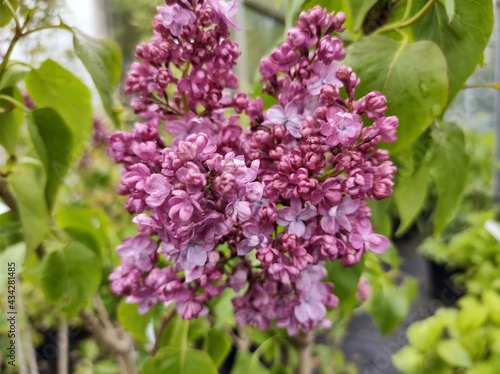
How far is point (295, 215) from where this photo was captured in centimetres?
32

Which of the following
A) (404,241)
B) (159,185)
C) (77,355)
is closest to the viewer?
(159,185)

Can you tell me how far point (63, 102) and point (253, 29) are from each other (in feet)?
4.41

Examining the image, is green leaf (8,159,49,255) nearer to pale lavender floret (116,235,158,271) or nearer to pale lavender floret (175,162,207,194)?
pale lavender floret (116,235,158,271)

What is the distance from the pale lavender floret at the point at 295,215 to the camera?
318 mm

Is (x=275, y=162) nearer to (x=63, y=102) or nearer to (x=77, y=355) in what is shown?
(x=63, y=102)

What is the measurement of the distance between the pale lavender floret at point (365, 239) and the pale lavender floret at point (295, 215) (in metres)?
0.03

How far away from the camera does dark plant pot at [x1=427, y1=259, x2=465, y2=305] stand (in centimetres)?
165

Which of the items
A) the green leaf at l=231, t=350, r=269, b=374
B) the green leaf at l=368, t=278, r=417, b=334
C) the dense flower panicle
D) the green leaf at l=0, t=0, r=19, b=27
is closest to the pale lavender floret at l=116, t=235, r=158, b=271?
the dense flower panicle

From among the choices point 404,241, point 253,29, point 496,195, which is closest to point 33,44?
point 253,29

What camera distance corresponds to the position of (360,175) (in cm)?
31

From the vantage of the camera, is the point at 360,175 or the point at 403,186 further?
the point at 403,186

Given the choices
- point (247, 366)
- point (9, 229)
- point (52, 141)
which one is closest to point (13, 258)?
point (9, 229)

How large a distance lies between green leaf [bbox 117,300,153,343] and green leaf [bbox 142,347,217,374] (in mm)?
74

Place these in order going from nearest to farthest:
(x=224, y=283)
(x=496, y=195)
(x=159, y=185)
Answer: (x=159, y=185) → (x=224, y=283) → (x=496, y=195)
